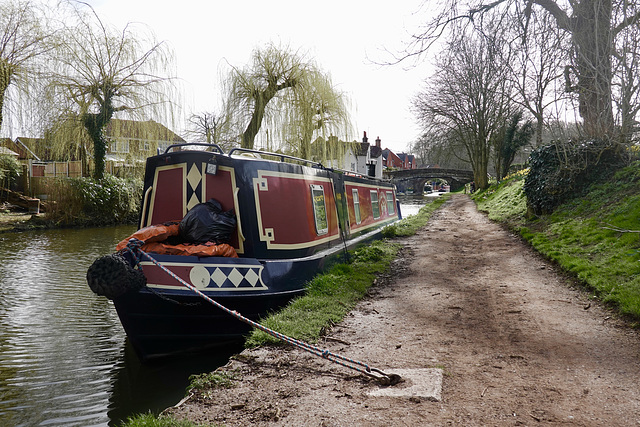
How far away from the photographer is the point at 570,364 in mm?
3377

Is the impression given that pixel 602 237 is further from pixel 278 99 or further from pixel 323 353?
pixel 278 99

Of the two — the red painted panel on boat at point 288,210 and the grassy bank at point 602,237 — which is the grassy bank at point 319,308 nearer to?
the red painted panel on boat at point 288,210

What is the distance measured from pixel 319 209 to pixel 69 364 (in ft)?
12.4

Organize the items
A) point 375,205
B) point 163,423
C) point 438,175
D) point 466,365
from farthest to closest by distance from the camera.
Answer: point 438,175, point 375,205, point 466,365, point 163,423

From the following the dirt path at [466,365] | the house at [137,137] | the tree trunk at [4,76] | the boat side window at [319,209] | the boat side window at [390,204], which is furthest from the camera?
the house at [137,137]

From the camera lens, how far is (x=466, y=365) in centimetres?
341

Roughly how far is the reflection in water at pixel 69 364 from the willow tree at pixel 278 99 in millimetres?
6928

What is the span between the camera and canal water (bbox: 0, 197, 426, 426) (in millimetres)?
3795

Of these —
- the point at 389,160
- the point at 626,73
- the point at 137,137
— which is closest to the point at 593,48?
the point at 626,73

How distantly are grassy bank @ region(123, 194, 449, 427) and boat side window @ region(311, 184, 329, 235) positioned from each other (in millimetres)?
646

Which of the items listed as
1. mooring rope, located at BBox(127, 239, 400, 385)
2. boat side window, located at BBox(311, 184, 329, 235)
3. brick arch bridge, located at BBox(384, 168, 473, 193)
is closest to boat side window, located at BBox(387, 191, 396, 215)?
boat side window, located at BBox(311, 184, 329, 235)

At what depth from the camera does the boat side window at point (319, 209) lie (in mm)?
6602

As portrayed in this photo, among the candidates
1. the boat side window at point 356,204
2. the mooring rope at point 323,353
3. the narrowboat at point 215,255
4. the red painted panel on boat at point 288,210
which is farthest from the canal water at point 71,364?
the boat side window at point 356,204

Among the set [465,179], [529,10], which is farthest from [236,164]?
[465,179]
